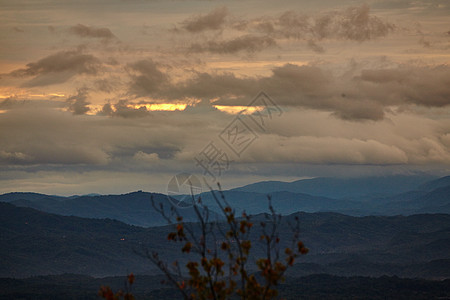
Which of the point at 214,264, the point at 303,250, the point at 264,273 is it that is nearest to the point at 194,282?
the point at 214,264

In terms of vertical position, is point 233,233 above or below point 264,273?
above

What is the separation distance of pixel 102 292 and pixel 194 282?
4604mm

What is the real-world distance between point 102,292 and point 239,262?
22.4 ft

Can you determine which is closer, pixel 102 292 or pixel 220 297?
pixel 102 292

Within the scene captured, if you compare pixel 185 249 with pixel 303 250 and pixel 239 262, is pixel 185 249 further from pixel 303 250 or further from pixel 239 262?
pixel 303 250

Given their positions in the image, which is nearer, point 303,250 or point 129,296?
point 303,250

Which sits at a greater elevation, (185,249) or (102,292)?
(185,249)

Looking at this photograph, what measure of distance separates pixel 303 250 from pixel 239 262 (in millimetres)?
3491

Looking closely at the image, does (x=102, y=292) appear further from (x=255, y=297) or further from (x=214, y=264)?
(x=255, y=297)

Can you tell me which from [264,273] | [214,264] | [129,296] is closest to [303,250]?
[264,273]

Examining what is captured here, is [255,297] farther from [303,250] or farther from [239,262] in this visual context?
[303,250]

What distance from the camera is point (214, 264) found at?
101 feet

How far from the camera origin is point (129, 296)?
31.7 meters

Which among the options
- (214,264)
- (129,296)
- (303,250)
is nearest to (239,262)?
(214,264)
